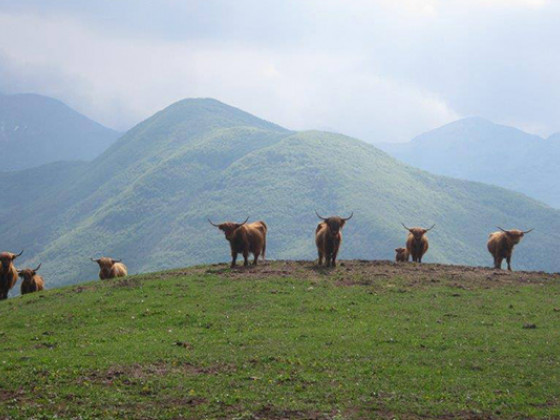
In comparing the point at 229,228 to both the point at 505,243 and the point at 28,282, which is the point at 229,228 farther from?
the point at 505,243

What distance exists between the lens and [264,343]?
1677 cm

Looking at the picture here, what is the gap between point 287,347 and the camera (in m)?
16.3

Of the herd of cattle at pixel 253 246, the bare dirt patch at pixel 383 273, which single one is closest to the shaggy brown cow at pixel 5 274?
the herd of cattle at pixel 253 246

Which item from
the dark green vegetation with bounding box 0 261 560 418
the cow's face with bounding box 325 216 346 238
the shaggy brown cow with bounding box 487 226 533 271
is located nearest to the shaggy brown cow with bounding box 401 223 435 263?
the shaggy brown cow with bounding box 487 226 533 271

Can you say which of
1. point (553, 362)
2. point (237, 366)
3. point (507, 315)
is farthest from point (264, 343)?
point (507, 315)

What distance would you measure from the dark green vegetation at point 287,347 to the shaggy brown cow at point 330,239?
1760mm

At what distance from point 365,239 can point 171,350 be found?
183378 mm

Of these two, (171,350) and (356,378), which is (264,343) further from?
(356,378)

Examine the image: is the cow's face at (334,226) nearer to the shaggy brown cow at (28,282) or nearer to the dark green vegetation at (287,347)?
the dark green vegetation at (287,347)

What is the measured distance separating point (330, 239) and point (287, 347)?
12588mm

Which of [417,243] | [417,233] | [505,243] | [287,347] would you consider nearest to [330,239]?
[417,233]

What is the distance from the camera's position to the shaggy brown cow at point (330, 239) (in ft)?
92.9

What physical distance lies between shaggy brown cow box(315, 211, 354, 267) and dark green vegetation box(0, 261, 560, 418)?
Result: 5.77ft

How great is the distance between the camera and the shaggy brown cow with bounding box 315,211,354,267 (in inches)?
1115
